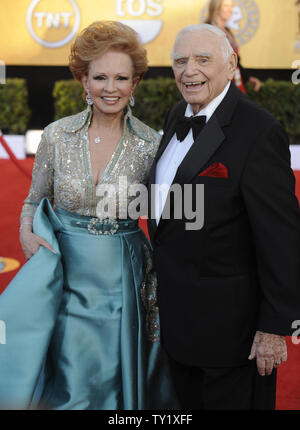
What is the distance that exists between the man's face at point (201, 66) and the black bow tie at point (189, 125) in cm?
6

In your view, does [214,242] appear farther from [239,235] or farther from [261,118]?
[261,118]

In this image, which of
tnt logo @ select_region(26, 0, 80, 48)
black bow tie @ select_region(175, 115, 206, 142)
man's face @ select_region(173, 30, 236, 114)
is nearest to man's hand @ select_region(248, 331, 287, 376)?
black bow tie @ select_region(175, 115, 206, 142)

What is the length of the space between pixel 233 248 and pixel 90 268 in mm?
614

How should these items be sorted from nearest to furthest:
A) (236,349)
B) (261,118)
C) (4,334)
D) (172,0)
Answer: (261,118) < (236,349) < (4,334) < (172,0)

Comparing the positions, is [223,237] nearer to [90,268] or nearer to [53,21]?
[90,268]

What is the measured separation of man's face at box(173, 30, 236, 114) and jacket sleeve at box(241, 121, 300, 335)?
0.87ft

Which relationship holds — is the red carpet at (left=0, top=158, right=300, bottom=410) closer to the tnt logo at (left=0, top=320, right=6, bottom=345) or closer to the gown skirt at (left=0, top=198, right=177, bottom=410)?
the gown skirt at (left=0, top=198, right=177, bottom=410)

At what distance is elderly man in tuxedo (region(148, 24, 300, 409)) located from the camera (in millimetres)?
1627

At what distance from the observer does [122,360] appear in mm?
2062

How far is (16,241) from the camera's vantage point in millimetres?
4621

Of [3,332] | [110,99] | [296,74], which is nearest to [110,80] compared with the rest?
[110,99]
